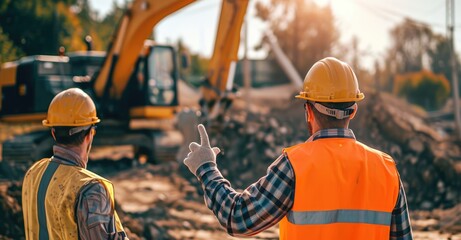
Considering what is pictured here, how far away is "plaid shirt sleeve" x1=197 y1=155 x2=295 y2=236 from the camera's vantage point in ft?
8.27

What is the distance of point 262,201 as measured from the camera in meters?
2.55

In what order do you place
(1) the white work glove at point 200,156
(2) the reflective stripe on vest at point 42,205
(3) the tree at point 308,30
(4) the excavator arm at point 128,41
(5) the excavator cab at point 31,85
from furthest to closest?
(3) the tree at point 308,30 → (5) the excavator cab at point 31,85 → (4) the excavator arm at point 128,41 → (2) the reflective stripe on vest at point 42,205 → (1) the white work glove at point 200,156

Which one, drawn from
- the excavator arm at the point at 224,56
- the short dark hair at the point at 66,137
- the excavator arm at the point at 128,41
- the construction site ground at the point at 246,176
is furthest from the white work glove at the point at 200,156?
the excavator arm at the point at 224,56

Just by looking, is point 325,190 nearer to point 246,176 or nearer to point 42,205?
point 42,205

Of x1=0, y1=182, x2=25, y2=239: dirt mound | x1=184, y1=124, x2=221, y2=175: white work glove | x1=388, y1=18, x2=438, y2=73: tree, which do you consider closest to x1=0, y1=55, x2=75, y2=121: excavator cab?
x1=0, y1=182, x2=25, y2=239: dirt mound

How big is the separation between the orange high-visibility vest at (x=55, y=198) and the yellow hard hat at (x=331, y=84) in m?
1.03

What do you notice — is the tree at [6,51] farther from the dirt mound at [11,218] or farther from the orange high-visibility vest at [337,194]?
the orange high-visibility vest at [337,194]

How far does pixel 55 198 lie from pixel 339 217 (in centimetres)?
127

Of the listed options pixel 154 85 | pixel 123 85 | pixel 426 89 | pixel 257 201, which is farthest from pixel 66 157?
pixel 426 89

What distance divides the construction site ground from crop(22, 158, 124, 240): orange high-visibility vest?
4362mm

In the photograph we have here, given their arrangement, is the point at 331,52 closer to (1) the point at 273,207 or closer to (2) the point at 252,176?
(2) the point at 252,176

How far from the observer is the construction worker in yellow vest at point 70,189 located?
2.76 metres

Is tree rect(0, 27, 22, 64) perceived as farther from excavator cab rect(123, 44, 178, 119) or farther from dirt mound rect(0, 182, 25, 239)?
dirt mound rect(0, 182, 25, 239)

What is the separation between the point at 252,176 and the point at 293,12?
2410cm
